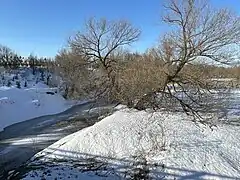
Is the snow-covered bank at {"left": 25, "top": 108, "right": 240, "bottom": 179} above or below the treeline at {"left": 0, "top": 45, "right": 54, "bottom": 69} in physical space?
below

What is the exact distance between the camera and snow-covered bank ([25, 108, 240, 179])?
285 inches

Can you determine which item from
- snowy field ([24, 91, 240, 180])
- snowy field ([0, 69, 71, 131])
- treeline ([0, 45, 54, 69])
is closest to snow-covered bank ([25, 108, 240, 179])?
snowy field ([24, 91, 240, 180])

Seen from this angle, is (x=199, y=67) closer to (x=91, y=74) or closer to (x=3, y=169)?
(x=91, y=74)

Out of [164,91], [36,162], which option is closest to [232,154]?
[36,162]

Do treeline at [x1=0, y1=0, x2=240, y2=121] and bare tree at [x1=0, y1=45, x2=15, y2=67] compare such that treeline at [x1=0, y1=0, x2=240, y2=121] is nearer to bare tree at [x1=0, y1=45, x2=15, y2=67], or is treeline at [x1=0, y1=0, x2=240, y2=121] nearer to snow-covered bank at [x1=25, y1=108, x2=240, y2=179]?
snow-covered bank at [x1=25, y1=108, x2=240, y2=179]

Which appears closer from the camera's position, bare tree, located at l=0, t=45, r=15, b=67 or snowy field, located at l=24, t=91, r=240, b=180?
snowy field, located at l=24, t=91, r=240, b=180

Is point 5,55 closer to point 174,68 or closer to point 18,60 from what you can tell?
point 18,60

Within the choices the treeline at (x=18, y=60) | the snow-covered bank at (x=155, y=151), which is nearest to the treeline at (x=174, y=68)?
the snow-covered bank at (x=155, y=151)

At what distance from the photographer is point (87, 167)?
777 centimetres

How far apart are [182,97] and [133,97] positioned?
284 cm

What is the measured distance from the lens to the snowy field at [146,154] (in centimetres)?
723

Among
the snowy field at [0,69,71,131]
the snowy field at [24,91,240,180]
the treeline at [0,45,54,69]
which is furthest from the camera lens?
the treeline at [0,45,54,69]

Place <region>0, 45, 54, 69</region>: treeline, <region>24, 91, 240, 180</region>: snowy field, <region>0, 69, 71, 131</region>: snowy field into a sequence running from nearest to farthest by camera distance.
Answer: <region>24, 91, 240, 180</region>: snowy field, <region>0, 69, 71, 131</region>: snowy field, <region>0, 45, 54, 69</region>: treeline

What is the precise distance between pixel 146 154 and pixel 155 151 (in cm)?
28
